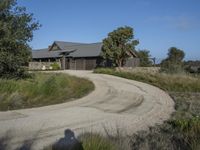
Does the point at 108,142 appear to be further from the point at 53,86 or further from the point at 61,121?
the point at 53,86

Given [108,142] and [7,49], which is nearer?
[108,142]

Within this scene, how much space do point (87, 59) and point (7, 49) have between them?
33.1 meters

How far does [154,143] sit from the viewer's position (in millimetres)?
7656

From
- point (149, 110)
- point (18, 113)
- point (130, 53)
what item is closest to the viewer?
point (18, 113)

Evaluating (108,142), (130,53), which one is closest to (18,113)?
(108,142)

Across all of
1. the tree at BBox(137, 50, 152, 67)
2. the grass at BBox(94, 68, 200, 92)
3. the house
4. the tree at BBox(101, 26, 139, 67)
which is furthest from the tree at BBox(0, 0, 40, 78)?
the tree at BBox(137, 50, 152, 67)

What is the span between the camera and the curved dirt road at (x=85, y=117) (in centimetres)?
896

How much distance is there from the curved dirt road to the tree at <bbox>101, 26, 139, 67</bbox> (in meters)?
27.2

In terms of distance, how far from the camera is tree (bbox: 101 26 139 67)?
43.5 m

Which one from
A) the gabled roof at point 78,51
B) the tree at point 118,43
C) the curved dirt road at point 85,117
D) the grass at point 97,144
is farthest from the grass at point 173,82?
the gabled roof at point 78,51

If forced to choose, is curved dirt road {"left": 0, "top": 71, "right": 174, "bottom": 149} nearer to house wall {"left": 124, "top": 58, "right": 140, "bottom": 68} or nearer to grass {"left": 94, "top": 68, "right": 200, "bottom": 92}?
grass {"left": 94, "top": 68, "right": 200, "bottom": 92}

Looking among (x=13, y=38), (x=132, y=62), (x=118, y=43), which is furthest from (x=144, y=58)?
(x=13, y=38)

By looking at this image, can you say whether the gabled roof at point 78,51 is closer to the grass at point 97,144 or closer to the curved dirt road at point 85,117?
the curved dirt road at point 85,117

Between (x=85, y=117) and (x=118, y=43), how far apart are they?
109ft
